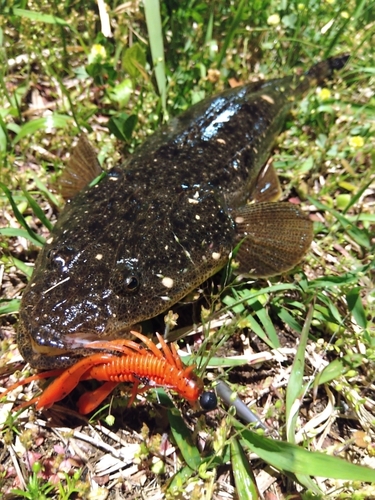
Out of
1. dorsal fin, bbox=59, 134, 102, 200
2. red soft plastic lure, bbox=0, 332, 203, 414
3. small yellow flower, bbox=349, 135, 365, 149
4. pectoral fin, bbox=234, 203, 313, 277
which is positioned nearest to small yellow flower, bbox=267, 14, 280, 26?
small yellow flower, bbox=349, 135, 365, 149

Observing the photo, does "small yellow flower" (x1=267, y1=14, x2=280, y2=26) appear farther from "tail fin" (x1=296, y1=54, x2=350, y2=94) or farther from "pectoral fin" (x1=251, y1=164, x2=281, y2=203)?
"pectoral fin" (x1=251, y1=164, x2=281, y2=203)

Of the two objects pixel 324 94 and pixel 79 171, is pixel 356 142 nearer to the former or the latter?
pixel 324 94

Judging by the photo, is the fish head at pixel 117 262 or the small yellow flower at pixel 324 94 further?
the small yellow flower at pixel 324 94

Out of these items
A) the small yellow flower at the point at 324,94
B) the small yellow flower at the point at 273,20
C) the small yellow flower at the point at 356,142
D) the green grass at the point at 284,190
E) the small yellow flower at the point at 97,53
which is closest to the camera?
the green grass at the point at 284,190

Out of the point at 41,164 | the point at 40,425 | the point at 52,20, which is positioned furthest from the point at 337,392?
the point at 52,20

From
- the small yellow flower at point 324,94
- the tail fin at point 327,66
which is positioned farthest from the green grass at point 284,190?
the tail fin at point 327,66

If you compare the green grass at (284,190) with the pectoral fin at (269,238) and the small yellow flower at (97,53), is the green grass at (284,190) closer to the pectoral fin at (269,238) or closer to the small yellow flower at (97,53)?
the small yellow flower at (97,53)

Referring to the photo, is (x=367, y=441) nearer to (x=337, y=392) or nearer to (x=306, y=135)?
(x=337, y=392)
